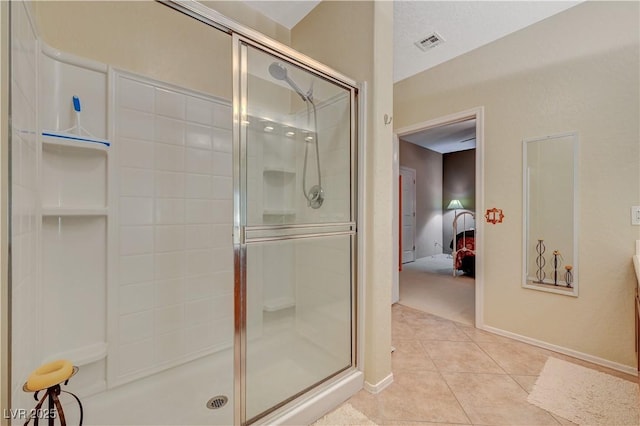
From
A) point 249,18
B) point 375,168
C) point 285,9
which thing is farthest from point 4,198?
point 285,9

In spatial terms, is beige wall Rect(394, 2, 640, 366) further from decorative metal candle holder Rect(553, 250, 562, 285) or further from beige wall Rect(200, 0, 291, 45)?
beige wall Rect(200, 0, 291, 45)

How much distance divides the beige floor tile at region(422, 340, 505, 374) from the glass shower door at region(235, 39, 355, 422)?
30.9 inches

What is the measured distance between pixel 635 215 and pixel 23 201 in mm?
3255

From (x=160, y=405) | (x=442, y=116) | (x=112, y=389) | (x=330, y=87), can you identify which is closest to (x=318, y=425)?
(x=160, y=405)

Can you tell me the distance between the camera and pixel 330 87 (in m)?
1.65

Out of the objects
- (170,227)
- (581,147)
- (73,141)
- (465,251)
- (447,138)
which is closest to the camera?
(73,141)

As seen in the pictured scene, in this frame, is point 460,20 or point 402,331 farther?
point 402,331

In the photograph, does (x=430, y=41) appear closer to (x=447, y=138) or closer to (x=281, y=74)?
(x=281, y=74)

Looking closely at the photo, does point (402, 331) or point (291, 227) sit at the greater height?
point (291, 227)

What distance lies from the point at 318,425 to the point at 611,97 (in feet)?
9.25

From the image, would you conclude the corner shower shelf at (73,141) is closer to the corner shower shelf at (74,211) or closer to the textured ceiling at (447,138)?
the corner shower shelf at (74,211)

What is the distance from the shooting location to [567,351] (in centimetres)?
200

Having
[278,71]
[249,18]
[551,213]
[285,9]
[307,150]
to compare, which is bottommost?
[551,213]

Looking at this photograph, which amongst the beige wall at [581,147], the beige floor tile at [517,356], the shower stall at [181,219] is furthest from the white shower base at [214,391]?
the beige wall at [581,147]
